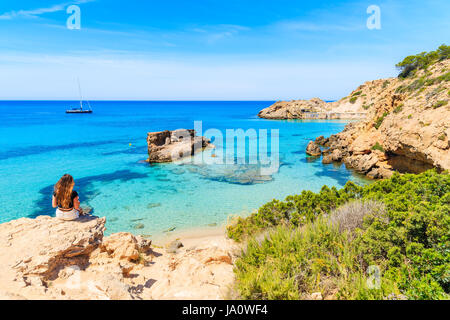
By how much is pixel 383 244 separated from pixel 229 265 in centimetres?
394

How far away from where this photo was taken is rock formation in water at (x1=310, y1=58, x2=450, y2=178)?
579 inches

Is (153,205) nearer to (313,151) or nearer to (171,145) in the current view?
(171,145)

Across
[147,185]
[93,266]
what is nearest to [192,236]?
[93,266]

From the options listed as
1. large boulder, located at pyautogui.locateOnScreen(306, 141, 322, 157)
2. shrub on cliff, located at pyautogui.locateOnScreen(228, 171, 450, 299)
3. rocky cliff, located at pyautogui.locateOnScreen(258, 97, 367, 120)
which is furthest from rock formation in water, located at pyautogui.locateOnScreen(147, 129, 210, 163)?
rocky cliff, located at pyautogui.locateOnScreen(258, 97, 367, 120)

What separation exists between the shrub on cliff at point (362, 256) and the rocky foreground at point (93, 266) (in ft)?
3.40

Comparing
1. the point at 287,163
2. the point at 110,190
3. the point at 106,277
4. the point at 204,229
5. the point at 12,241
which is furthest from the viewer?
the point at 287,163

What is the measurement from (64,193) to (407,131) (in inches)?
761

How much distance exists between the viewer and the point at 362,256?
5148 millimetres

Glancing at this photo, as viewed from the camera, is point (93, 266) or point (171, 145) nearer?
point (93, 266)

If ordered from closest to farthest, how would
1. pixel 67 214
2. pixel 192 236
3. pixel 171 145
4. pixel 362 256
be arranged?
pixel 362 256 < pixel 67 214 < pixel 192 236 < pixel 171 145

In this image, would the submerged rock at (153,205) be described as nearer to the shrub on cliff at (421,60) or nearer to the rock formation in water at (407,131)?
the rock formation in water at (407,131)
